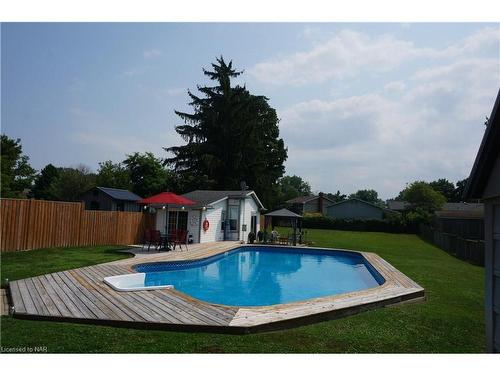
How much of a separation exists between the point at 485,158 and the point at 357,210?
159 ft

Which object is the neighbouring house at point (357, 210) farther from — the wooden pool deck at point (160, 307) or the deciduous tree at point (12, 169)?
the wooden pool deck at point (160, 307)

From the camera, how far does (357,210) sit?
50719 mm

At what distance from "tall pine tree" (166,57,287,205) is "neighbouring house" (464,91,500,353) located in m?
31.1

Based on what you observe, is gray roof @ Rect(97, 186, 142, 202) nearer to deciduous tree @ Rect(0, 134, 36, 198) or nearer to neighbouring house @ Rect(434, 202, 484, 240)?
deciduous tree @ Rect(0, 134, 36, 198)

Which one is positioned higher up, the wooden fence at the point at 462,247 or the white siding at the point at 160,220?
the white siding at the point at 160,220

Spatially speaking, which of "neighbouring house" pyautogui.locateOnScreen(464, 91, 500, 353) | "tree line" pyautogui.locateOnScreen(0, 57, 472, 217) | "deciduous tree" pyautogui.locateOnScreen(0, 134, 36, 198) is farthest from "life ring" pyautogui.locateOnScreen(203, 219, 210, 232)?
"deciduous tree" pyautogui.locateOnScreen(0, 134, 36, 198)

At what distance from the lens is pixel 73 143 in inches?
1344

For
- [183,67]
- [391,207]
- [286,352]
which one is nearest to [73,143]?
[183,67]

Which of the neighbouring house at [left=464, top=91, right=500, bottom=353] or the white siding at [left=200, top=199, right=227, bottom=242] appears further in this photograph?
the white siding at [left=200, top=199, right=227, bottom=242]

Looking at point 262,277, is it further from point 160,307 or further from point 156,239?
point 160,307

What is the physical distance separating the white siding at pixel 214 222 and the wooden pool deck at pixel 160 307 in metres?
10.8

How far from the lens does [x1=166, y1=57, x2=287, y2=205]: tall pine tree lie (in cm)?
3553

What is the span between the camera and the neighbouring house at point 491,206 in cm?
391

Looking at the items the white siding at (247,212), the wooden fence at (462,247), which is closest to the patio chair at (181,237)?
the white siding at (247,212)
